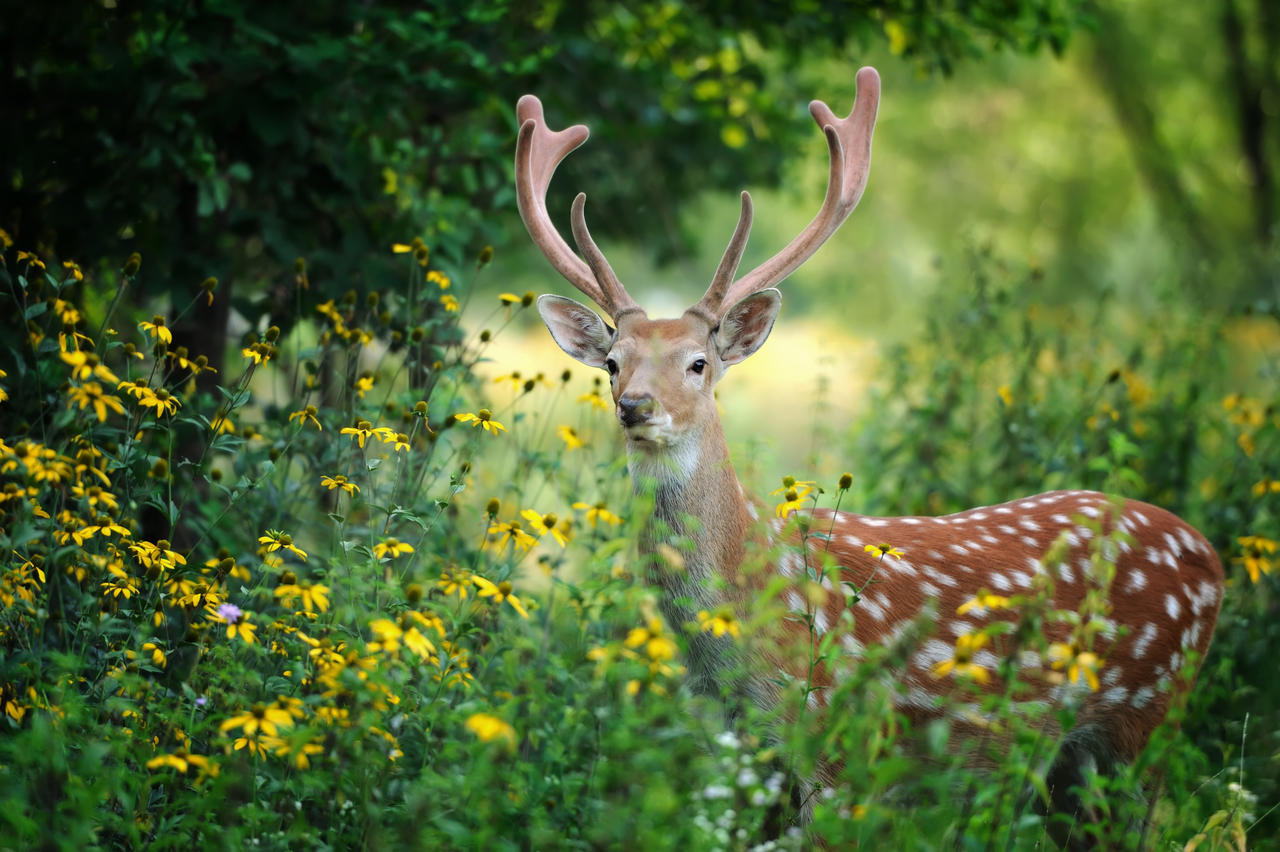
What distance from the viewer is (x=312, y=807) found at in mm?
3076

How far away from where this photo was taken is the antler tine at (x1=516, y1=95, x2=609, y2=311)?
14.5 feet

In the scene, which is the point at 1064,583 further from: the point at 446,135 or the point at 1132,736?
the point at 446,135

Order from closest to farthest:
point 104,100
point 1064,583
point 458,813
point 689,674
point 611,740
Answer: point 611,740
point 458,813
point 689,674
point 1064,583
point 104,100

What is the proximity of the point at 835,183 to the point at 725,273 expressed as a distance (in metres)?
0.74

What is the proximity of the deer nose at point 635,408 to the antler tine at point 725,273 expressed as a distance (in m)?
0.61

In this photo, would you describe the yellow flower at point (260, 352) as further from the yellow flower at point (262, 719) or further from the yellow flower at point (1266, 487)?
the yellow flower at point (1266, 487)

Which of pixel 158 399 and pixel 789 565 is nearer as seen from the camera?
pixel 158 399

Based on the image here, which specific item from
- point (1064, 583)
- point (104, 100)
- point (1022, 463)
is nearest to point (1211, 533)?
point (1022, 463)

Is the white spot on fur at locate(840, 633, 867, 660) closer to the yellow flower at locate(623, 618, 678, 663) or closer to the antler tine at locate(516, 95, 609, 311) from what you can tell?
the yellow flower at locate(623, 618, 678, 663)

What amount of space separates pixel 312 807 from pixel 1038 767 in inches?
76.4

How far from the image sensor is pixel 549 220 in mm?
Result: 4598

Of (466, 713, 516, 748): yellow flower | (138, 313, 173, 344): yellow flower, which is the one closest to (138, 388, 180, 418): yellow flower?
(138, 313, 173, 344): yellow flower

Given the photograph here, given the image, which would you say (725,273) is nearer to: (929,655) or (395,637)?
(929,655)

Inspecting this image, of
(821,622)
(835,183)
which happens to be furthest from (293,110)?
(821,622)
